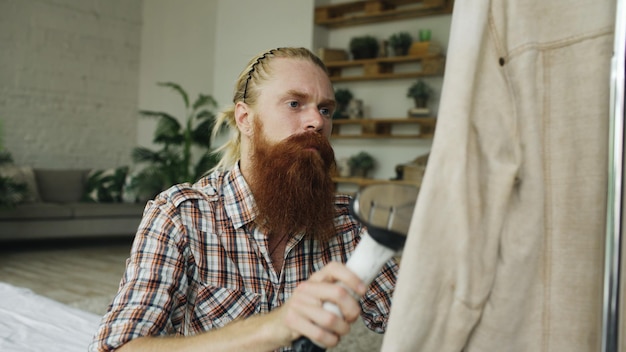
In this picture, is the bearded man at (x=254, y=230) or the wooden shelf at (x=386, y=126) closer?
the bearded man at (x=254, y=230)

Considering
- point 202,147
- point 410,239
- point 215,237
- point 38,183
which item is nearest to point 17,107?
point 38,183

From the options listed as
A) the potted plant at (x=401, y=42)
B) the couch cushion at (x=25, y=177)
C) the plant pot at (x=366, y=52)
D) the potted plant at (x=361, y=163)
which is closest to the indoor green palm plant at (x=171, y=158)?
the couch cushion at (x=25, y=177)

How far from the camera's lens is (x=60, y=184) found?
7328 millimetres

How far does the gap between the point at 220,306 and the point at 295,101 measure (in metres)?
0.46

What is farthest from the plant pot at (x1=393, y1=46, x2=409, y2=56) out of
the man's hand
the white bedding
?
the man's hand

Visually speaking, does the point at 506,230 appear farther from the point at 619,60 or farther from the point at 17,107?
the point at 17,107

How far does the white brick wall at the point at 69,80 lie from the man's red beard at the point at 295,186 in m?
7.16

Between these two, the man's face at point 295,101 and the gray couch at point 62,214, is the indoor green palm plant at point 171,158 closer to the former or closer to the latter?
the gray couch at point 62,214

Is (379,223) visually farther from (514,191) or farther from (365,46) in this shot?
(365,46)

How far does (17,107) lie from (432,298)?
26.2 feet

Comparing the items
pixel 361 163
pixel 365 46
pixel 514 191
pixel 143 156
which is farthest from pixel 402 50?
pixel 514 191

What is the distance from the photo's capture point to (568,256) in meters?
0.73

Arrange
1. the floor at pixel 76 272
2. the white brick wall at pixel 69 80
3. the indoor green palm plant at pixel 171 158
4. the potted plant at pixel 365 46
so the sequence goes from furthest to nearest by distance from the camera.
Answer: the white brick wall at pixel 69 80 → the indoor green palm plant at pixel 171 158 → the potted plant at pixel 365 46 → the floor at pixel 76 272

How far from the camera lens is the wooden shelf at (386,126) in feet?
19.4
